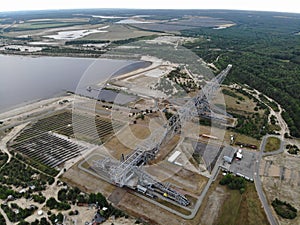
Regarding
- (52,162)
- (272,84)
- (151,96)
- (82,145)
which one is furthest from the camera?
(272,84)

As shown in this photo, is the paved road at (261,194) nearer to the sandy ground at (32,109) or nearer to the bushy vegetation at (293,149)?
the bushy vegetation at (293,149)

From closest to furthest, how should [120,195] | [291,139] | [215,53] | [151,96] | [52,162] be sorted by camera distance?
[120,195] < [52,162] < [291,139] < [151,96] < [215,53]

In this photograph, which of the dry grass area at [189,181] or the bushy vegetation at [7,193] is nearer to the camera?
the bushy vegetation at [7,193]

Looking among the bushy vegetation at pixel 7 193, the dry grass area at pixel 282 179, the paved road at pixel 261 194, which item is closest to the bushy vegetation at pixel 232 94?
the paved road at pixel 261 194

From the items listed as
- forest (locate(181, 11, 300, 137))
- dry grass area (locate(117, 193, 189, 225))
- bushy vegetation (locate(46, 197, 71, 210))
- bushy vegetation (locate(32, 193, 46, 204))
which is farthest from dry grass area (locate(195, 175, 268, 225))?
forest (locate(181, 11, 300, 137))

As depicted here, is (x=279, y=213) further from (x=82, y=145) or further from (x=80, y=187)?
(x=82, y=145)

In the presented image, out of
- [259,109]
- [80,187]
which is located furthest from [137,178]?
[259,109]
